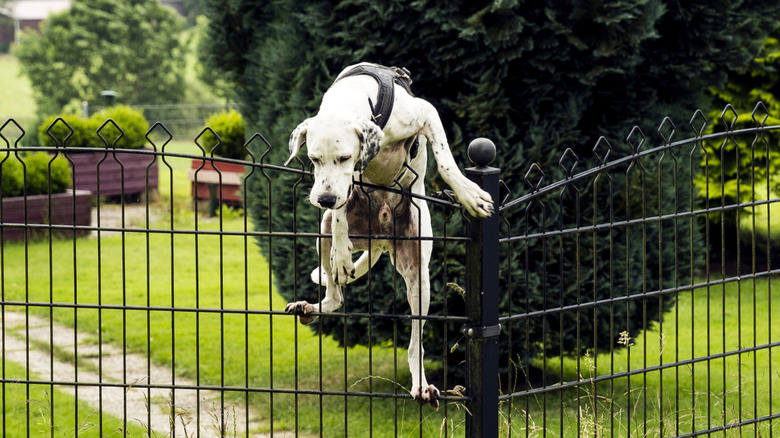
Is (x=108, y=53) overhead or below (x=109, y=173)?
overhead

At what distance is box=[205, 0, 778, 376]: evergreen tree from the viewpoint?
5.51 meters

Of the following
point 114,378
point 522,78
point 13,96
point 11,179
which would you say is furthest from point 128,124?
point 13,96

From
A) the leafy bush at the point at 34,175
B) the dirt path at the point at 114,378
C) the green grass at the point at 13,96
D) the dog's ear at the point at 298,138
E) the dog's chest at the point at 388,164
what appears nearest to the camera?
the dog's ear at the point at 298,138

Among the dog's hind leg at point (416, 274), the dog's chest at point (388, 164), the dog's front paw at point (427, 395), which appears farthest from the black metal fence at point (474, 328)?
the dog's front paw at point (427, 395)

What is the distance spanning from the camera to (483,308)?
11.5ft

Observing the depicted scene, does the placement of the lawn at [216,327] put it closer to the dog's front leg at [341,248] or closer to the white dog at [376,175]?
the white dog at [376,175]

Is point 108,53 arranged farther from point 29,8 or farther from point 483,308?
point 483,308

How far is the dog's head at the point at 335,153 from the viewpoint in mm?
2648

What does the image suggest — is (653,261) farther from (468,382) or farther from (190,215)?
(190,215)

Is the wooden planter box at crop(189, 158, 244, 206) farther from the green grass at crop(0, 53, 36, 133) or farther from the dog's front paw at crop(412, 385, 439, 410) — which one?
the green grass at crop(0, 53, 36, 133)

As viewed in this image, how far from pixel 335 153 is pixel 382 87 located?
40cm

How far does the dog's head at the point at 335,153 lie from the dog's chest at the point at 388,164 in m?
0.42

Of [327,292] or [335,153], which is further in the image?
[327,292]

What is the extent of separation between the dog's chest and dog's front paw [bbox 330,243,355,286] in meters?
0.37
